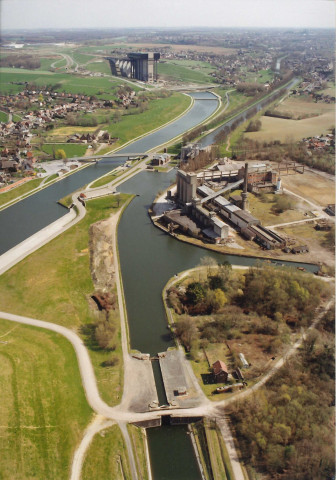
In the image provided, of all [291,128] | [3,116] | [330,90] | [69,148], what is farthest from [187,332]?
[330,90]

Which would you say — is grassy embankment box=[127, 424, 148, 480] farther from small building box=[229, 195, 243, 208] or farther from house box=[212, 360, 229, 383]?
small building box=[229, 195, 243, 208]

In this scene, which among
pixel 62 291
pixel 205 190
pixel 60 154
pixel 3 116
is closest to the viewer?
pixel 62 291

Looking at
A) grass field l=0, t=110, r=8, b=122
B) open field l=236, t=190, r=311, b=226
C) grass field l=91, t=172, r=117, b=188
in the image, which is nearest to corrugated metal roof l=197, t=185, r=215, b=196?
open field l=236, t=190, r=311, b=226

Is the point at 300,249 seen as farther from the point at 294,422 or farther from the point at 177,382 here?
the point at 294,422

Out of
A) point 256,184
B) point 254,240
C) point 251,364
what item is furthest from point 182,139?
point 251,364

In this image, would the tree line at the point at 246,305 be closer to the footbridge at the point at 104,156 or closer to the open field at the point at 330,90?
the footbridge at the point at 104,156

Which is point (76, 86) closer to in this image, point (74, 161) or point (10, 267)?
point (74, 161)

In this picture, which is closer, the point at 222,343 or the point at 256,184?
the point at 222,343
